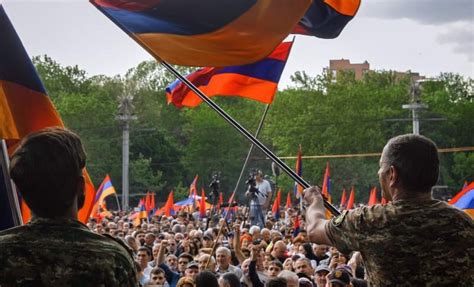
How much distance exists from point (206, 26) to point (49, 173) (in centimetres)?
453

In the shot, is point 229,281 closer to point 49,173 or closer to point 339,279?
point 339,279

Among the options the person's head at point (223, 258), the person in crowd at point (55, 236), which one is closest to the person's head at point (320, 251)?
the person's head at point (223, 258)

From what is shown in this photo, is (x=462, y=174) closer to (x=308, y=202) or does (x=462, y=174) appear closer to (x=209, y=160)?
(x=209, y=160)

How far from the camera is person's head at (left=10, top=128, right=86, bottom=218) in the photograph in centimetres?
334

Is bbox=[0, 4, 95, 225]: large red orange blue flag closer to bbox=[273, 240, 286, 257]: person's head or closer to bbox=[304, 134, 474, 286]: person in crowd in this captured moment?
bbox=[304, 134, 474, 286]: person in crowd

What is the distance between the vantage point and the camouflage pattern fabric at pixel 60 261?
10.7 ft

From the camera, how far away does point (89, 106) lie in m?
82.9

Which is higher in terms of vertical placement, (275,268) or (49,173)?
(49,173)

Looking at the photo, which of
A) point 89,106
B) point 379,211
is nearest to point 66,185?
point 379,211

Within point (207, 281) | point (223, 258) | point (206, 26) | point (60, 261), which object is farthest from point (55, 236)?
point (223, 258)

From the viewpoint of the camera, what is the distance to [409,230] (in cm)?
410

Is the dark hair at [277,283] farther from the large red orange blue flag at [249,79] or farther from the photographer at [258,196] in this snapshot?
the photographer at [258,196]

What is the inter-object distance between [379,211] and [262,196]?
1852cm

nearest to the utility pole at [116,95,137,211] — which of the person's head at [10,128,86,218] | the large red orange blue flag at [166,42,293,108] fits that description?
the large red orange blue flag at [166,42,293,108]
